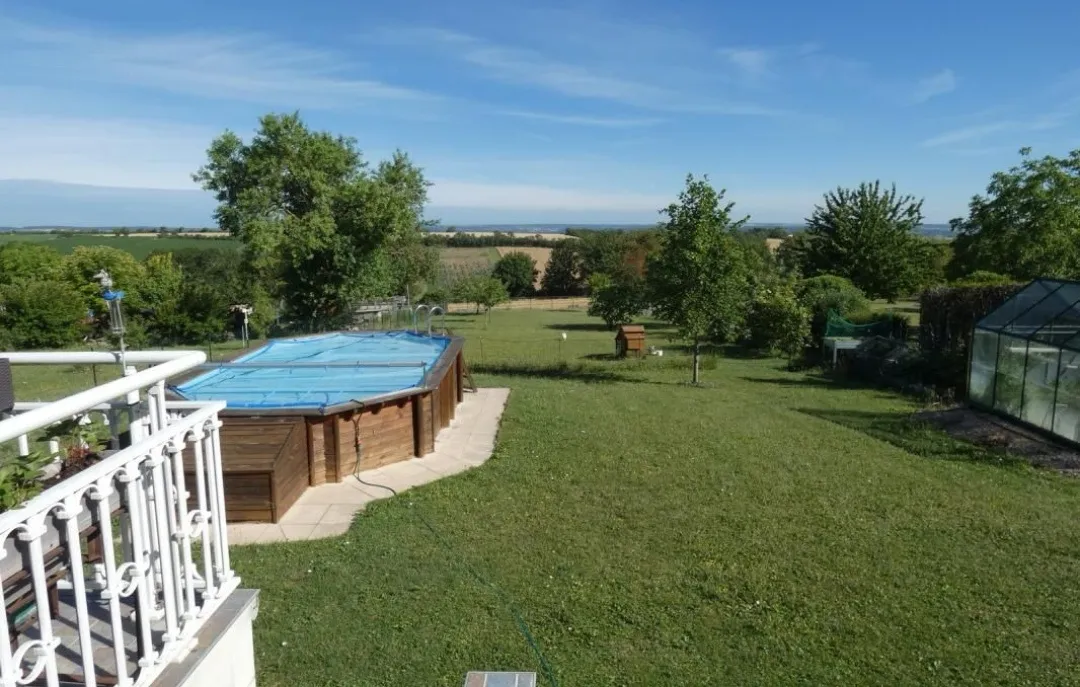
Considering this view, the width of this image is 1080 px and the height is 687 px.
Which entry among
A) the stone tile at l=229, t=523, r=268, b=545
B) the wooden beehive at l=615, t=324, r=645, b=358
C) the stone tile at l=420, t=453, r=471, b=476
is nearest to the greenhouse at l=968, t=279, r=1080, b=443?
the stone tile at l=420, t=453, r=471, b=476

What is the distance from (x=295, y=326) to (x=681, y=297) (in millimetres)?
15027

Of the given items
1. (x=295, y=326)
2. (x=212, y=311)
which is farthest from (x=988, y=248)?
(x=212, y=311)

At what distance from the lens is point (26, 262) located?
3788cm

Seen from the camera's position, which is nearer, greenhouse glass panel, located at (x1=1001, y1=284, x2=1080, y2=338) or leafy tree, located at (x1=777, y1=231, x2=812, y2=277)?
greenhouse glass panel, located at (x1=1001, y1=284, x2=1080, y2=338)

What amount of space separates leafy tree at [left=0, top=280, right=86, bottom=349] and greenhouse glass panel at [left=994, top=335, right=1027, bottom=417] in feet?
93.3

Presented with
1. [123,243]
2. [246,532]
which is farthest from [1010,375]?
[123,243]

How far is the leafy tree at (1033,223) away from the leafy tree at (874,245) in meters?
4.55

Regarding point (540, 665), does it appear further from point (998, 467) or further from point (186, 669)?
point (998, 467)

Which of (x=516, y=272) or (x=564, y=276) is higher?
(x=516, y=272)

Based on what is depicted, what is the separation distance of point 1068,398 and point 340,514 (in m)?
10.9

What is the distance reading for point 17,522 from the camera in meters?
1.98

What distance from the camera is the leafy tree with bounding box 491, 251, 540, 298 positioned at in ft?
217

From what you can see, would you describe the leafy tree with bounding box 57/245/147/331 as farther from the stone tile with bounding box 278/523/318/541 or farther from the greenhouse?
the greenhouse

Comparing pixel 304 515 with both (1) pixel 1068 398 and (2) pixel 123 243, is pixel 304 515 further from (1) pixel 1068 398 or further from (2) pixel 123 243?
(2) pixel 123 243
